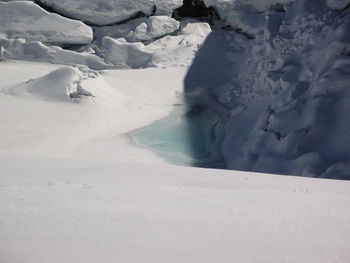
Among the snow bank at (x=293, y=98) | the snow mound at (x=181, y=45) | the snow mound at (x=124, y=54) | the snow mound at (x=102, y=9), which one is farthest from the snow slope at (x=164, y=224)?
the snow mound at (x=102, y=9)

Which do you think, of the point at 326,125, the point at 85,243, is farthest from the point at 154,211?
the point at 326,125

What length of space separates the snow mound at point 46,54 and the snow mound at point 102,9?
105cm

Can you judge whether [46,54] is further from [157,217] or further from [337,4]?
[157,217]

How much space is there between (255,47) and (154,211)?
5.92 metres

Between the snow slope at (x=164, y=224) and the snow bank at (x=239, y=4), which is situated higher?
the snow slope at (x=164, y=224)

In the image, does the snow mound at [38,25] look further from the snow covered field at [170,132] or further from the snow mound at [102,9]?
the snow mound at [102,9]

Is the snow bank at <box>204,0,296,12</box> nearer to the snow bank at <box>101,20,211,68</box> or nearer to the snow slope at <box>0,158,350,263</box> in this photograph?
the snow bank at <box>101,20,211,68</box>

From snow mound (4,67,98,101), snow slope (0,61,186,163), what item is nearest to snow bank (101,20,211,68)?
snow slope (0,61,186,163)

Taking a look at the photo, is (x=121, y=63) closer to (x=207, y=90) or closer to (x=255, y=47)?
(x=207, y=90)

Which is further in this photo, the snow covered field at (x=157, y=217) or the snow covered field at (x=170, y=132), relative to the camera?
the snow covered field at (x=170, y=132)

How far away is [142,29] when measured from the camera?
883 centimetres

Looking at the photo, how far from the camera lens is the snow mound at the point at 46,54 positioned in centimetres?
828

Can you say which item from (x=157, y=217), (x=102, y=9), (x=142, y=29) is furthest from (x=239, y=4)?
(x=157, y=217)

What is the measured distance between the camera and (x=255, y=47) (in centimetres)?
701
